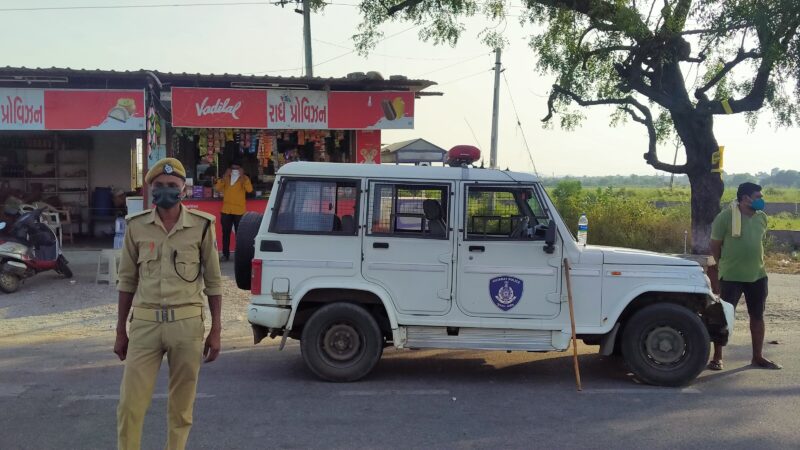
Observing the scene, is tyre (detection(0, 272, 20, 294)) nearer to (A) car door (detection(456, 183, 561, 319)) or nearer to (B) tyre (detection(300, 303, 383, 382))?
(B) tyre (detection(300, 303, 383, 382))

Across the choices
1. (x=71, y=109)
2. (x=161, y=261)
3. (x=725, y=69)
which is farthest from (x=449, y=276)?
(x=71, y=109)

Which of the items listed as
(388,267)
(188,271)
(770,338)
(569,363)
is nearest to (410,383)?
(388,267)

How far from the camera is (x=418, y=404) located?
5793 mm

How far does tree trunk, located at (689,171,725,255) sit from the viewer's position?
11391 millimetres

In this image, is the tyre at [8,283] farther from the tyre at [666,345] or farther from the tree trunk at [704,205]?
the tree trunk at [704,205]

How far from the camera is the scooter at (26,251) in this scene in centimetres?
1029

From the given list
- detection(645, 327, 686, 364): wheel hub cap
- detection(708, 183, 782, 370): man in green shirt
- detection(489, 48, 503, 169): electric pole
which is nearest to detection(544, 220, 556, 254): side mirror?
detection(645, 327, 686, 364): wheel hub cap

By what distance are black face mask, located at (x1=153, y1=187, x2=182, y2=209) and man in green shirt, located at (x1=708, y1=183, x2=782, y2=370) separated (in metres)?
5.47

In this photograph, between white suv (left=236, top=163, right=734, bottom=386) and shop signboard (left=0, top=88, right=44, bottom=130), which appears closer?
white suv (left=236, top=163, right=734, bottom=386)

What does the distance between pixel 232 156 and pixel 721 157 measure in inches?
354

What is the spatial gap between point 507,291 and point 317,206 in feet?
6.14

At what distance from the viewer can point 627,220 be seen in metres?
17.7

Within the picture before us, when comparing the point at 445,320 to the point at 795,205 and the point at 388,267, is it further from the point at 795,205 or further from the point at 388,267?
the point at 795,205

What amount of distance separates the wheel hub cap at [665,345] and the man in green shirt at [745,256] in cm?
90
